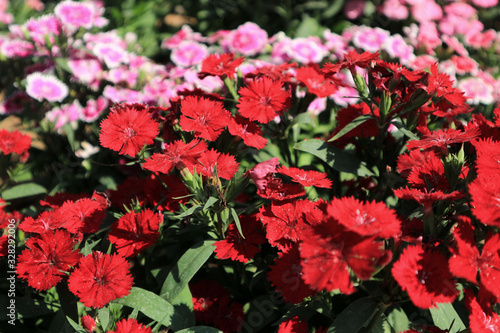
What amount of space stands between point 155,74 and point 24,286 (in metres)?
1.60

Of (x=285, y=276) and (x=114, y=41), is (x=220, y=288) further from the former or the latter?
(x=114, y=41)

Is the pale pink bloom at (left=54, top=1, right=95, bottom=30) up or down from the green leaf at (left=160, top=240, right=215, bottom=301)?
up

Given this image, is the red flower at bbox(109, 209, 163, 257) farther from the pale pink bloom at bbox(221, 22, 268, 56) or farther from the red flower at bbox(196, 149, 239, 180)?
the pale pink bloom at bbox(221, 22, 268, 56)

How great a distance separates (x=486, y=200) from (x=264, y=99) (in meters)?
0.77

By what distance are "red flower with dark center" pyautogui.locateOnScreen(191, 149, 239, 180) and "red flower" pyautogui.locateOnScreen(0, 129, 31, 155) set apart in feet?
3.44

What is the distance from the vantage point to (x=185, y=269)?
1.31m

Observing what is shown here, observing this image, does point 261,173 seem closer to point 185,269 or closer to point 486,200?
point 185,269

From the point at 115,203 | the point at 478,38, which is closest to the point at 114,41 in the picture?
the point at 115,203

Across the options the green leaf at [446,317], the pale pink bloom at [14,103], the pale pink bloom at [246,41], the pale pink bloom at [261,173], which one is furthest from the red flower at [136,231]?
the pale pink bloom at [14,103]

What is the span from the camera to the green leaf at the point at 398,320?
1.22m

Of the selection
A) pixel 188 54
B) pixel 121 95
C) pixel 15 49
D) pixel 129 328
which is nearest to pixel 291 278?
pixel 129 328

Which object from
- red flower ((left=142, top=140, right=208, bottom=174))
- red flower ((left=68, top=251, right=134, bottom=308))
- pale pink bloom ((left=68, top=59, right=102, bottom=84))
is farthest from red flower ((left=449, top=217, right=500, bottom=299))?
pale pink bloom ((left=68, top=59, right=102, bottom=84))

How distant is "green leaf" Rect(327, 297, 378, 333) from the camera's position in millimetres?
1066

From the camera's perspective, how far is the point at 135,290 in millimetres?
1309
